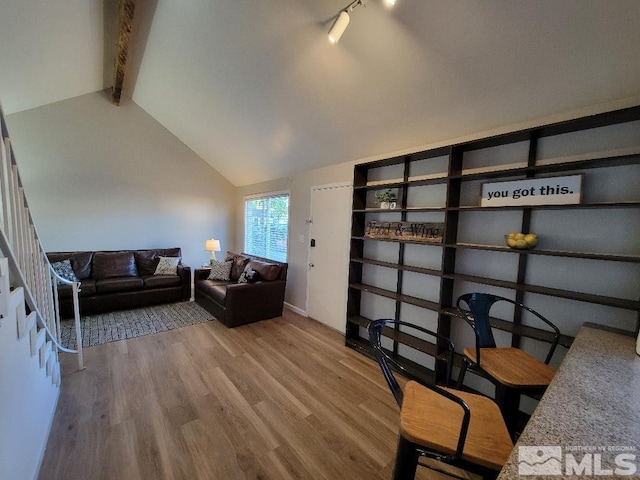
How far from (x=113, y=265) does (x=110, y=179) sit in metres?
1.52

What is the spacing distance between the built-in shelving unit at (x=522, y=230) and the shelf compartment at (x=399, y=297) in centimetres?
2

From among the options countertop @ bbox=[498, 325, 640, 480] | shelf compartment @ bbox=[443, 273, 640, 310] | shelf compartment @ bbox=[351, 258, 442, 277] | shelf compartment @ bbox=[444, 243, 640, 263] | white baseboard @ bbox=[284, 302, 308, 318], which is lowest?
white baseboard @ bbox=[284, 302, 308, 318]

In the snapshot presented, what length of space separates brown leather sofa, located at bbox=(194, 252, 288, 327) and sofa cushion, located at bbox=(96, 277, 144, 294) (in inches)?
34.6

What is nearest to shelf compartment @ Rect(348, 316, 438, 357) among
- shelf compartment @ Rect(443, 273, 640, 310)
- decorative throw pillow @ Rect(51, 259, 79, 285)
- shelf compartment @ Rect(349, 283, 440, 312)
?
shelf compartment @ Rect(349, 283, 440, 312)

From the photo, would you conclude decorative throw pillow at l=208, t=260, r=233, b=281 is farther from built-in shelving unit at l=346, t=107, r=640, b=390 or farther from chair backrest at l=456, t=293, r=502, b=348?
chair backrest at l=456, t=293, r=502, b=348

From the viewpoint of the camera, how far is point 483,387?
87.7 inches

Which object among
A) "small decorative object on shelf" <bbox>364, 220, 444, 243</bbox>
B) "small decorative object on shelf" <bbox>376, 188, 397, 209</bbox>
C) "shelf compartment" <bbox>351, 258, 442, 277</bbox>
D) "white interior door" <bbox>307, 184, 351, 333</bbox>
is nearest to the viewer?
"shelf compartment" <bbox>351, 258, 442, 277</bbox>

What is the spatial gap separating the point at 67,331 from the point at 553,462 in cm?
451

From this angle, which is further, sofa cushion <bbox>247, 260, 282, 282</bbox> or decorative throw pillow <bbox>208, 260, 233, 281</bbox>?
decorative throw pillow <bbox>208, 260, 233, 281</bbox>

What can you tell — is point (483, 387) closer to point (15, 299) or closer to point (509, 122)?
point (509, 122)

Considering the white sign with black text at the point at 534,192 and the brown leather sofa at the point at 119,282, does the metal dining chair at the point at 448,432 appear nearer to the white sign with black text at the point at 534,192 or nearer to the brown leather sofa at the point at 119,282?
the white sign with black text at the point at 534,192

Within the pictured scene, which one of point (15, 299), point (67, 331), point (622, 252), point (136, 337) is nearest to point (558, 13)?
point (622, 252)

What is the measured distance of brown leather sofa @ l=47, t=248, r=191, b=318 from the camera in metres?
3.72

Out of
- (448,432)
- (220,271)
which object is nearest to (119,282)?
(220,271)
